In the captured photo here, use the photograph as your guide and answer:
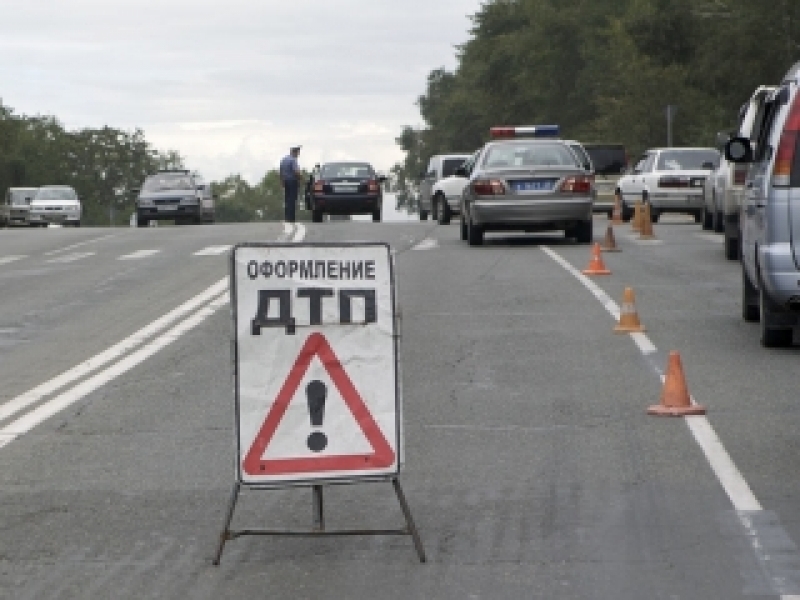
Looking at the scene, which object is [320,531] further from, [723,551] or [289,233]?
[289,233]

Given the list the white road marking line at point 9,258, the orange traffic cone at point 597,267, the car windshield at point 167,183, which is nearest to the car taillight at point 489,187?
the orange traffic cone at point 597,267

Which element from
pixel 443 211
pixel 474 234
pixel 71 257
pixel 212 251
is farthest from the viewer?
pixel 443 211

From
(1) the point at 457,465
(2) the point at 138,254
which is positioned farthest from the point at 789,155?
(2) the point at 138,254

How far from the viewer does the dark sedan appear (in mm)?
48844

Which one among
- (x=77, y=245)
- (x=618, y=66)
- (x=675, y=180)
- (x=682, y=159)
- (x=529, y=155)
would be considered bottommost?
(x=77, y=245)

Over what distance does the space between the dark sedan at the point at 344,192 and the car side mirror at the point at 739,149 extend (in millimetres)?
33214

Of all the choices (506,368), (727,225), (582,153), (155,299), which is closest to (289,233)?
(582,153)

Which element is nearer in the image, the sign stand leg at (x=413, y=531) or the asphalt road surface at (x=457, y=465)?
the asphalt road surface at (x=457, y=465)

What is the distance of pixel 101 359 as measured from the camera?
15.3 meters

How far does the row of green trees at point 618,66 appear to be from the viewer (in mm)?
70562

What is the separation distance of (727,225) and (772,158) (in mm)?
12336

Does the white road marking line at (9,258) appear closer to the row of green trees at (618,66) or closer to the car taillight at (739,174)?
the car taillight at (739,174)

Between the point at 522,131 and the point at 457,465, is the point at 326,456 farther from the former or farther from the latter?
the point at 522,131

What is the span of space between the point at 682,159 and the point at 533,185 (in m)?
11.7
